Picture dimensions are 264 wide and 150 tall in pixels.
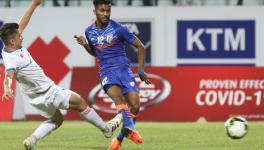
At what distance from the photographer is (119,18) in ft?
79.3

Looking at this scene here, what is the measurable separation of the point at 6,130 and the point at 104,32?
561 centimetres

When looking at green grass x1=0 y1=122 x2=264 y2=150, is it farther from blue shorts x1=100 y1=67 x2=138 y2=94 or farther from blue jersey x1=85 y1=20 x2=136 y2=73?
blue jersey x1=85 y1=20 x2=136 y2=73

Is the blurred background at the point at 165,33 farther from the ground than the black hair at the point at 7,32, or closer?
closer

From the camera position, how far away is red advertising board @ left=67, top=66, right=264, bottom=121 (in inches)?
827

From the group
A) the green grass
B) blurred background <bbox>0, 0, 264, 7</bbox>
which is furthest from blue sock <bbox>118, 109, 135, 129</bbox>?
blurred background <bbox>0, 0, 264, 7</bbox>

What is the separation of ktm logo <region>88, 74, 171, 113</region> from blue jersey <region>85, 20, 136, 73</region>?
9.28 metres

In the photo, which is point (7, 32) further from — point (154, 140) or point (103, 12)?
point (154, 140)

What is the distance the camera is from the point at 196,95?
69.3 feet

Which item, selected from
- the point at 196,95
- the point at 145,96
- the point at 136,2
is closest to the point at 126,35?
the point at 145,96

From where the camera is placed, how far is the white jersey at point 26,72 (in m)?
10.5

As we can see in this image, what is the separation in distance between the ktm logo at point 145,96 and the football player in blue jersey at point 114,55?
923 centimetres

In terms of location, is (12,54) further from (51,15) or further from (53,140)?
(51,15)

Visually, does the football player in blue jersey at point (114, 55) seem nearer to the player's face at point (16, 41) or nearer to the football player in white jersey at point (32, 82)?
the football player in white jersey at point (32, 82)

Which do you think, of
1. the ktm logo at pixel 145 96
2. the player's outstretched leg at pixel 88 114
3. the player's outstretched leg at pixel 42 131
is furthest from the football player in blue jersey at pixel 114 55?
the ktm logo at pixel 145 96
